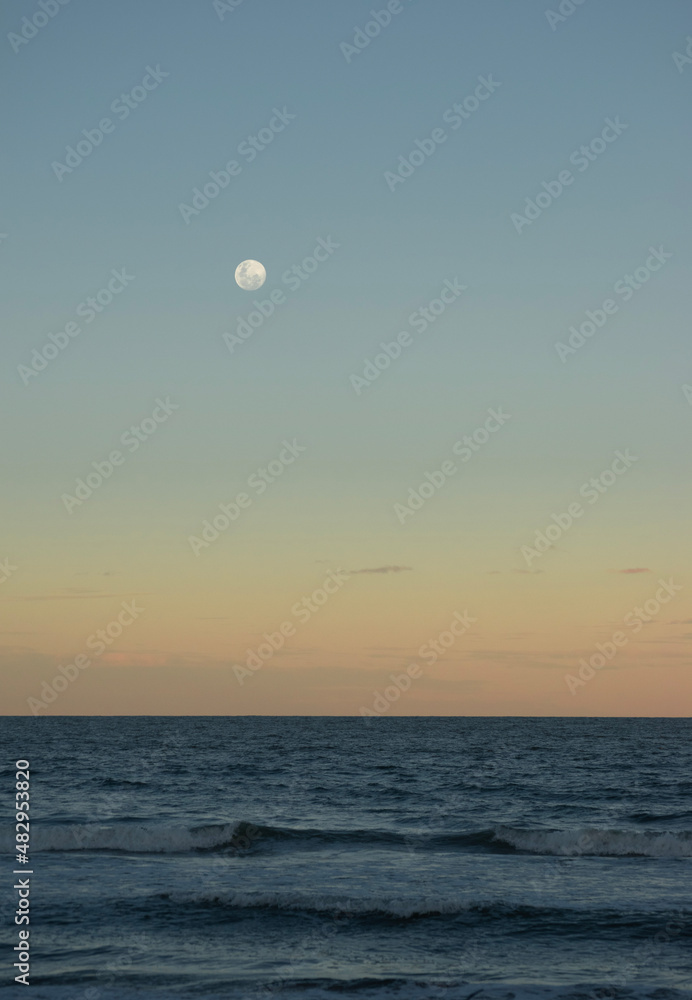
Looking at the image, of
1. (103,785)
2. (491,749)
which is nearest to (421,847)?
(103,785)

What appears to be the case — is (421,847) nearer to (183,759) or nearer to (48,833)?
(48,833)

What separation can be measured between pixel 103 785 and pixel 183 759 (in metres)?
22.0

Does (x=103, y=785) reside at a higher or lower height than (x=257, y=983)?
higher

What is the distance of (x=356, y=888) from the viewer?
24.6 metres

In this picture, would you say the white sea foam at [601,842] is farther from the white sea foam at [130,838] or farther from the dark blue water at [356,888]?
the white sea foam at [130,838]

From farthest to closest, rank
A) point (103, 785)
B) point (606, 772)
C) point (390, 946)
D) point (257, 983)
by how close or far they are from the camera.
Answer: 1. point (606, 772)
2. point (103, 785)
3. point (390, 946)
4. point (257, 983)

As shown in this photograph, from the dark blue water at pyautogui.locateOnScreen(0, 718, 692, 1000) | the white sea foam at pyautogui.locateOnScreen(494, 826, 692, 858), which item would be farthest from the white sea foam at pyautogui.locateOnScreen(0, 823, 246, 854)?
the white sea foam at pyautogui.locateOnScreen(494, 826, 692, 858)

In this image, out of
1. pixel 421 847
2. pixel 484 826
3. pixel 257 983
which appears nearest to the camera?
pixel 257 983

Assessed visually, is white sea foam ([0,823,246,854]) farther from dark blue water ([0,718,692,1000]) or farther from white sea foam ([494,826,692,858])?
white sea foam ([494,826,692,858])

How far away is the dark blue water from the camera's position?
17297mm

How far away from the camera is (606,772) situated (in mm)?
59875

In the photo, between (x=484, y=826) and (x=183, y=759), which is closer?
(x=484, y=826)

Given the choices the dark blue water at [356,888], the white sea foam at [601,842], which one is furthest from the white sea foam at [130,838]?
the white sea foam at [601,842]

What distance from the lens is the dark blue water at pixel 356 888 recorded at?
1730 centimetres
